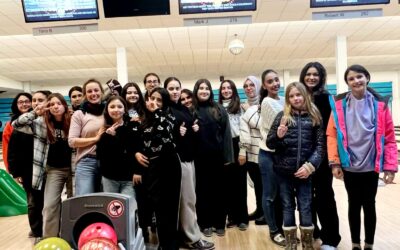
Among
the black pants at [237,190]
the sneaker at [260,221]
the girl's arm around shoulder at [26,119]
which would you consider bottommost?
the sneaker at [260,221]

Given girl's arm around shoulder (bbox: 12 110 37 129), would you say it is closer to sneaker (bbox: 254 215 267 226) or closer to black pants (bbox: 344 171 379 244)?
sneaker (bbox: 254 215 267 226)

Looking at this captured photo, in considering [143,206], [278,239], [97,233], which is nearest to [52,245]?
[97,233]

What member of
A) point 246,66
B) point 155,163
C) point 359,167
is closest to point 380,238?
point 359,167

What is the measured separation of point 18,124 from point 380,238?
319cm

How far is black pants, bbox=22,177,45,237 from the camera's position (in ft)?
9.76

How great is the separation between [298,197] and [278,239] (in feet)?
1.86

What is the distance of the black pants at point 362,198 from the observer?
228 cm

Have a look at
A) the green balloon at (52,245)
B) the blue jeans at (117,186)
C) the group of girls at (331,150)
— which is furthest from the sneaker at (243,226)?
the green balloon at (52,245)

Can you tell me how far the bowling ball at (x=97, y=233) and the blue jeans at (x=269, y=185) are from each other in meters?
1.36

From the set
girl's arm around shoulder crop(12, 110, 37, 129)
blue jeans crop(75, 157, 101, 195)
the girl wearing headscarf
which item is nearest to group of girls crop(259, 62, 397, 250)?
the girl wearing headscarf

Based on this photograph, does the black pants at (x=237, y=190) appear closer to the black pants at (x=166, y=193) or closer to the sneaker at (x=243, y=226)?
the sneaker at (x=243, y=226)

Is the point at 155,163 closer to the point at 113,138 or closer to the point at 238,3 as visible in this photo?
the point at 113,138

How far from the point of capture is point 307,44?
9.01 metres

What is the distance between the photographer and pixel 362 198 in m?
2.32
